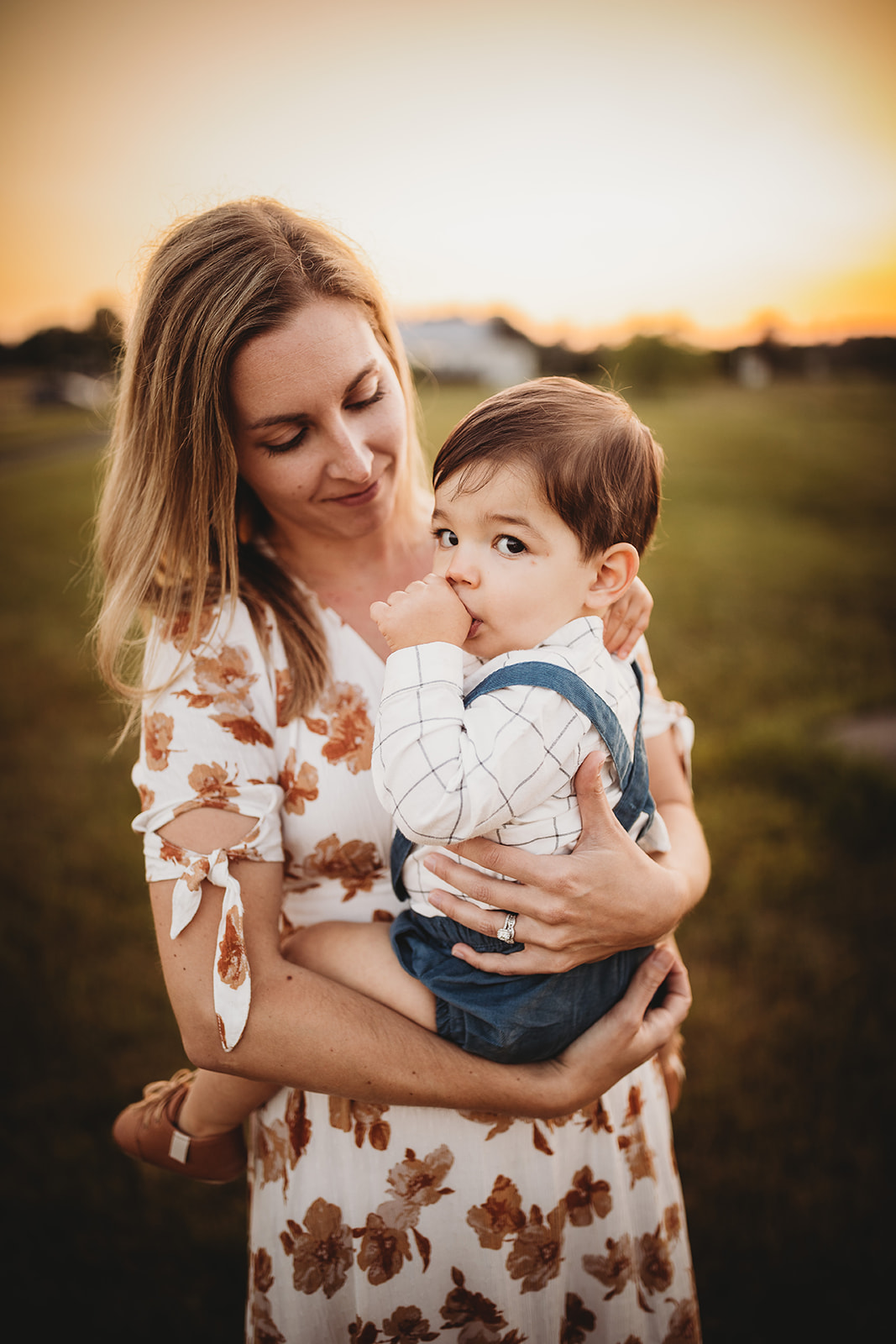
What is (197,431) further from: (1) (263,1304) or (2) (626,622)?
(1) (263,1304)

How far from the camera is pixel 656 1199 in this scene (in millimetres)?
1599

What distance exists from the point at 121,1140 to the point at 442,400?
65.7 feet

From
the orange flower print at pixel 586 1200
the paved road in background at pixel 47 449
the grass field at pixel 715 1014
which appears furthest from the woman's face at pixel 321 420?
the paved road in background at pixel 47 449

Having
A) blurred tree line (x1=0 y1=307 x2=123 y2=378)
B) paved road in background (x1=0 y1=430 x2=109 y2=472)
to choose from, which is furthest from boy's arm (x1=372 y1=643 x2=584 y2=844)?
paved road in background (x1=0 y1=430 x2=109 y2=472)

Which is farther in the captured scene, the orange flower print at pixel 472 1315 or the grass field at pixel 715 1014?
the grass field at pixel 715 1014

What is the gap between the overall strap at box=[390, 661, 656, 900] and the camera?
116 cm

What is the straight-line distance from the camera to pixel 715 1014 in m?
3.26

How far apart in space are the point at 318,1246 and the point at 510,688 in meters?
1.15

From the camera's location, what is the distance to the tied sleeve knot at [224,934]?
1268 mm

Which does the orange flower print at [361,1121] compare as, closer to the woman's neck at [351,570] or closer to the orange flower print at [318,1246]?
the orange flower print at [318,1246]

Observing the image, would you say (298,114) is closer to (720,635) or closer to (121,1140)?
(121,1140)

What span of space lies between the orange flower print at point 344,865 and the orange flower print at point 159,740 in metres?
0.34

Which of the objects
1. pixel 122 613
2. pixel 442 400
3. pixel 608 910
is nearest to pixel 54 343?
pixel 442 400

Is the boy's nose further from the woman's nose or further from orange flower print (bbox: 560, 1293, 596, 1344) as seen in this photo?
orange flower print (bbox: 560, 1293, 596, 1344)
